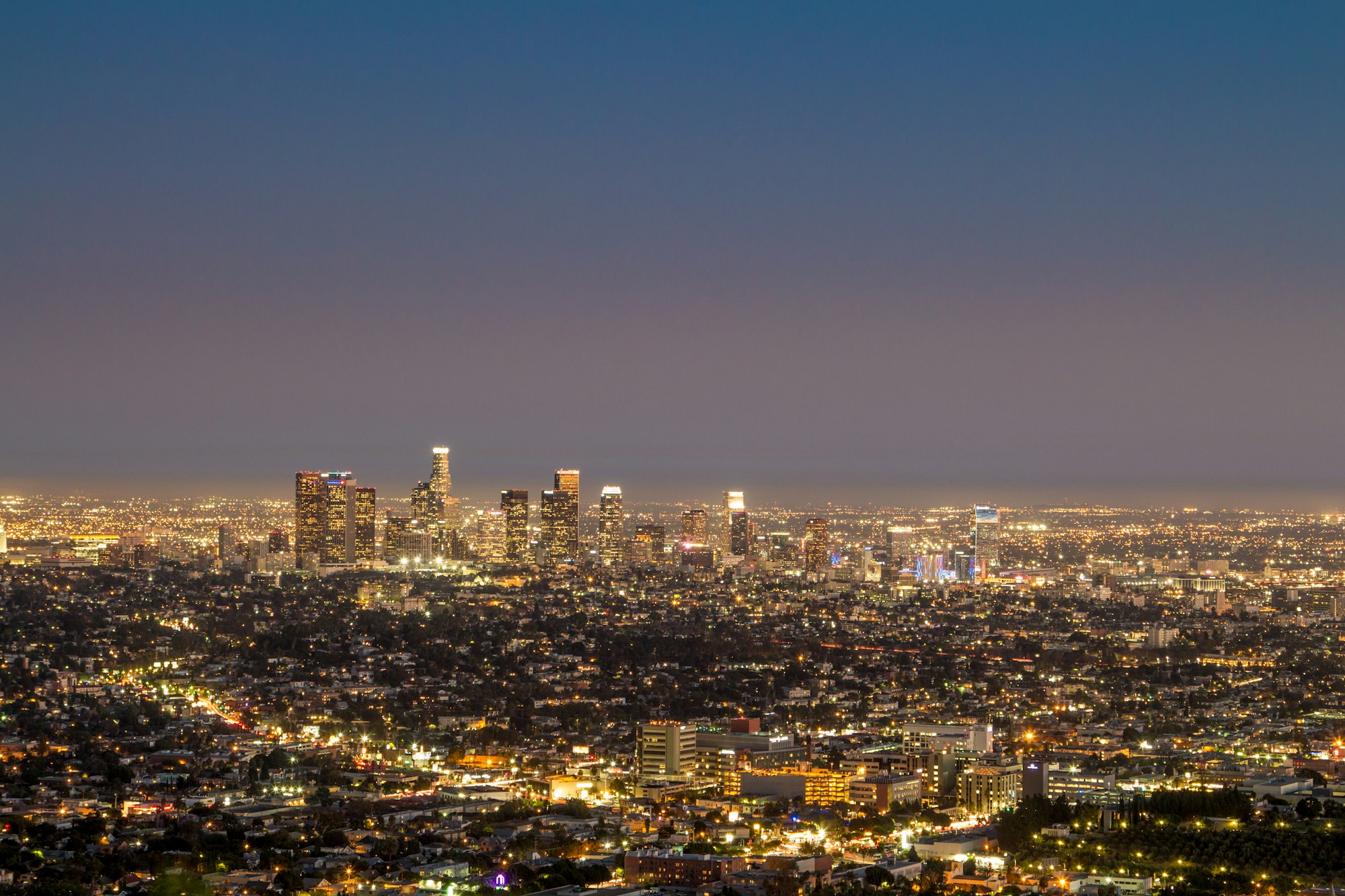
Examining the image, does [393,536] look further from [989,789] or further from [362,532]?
[989,789]

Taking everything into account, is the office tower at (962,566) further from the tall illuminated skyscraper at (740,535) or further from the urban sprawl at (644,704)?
the tall illuminated skyscraper at (740,535)

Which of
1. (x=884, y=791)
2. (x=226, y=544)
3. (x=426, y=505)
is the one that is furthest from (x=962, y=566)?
(x=884, y=791)

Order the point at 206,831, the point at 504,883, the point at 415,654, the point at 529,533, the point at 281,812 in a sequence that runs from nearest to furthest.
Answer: the point at 504,883 → the point at 206,831 → the point at 281,812 → the point at 415,654 → the point at 529,533

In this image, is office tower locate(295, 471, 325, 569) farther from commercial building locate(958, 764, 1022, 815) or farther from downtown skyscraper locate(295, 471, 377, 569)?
commercial building locate(958, 764, 1022, 815)

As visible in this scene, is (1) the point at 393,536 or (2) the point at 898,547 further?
(2) the point at 898,547

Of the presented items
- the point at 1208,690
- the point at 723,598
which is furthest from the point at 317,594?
the point at 1208,690

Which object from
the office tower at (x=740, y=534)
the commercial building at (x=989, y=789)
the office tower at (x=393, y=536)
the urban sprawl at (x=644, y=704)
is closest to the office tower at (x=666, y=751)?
the urban sprawl at (x=644, y=704)

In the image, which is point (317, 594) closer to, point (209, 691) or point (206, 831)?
point (209, 691)
